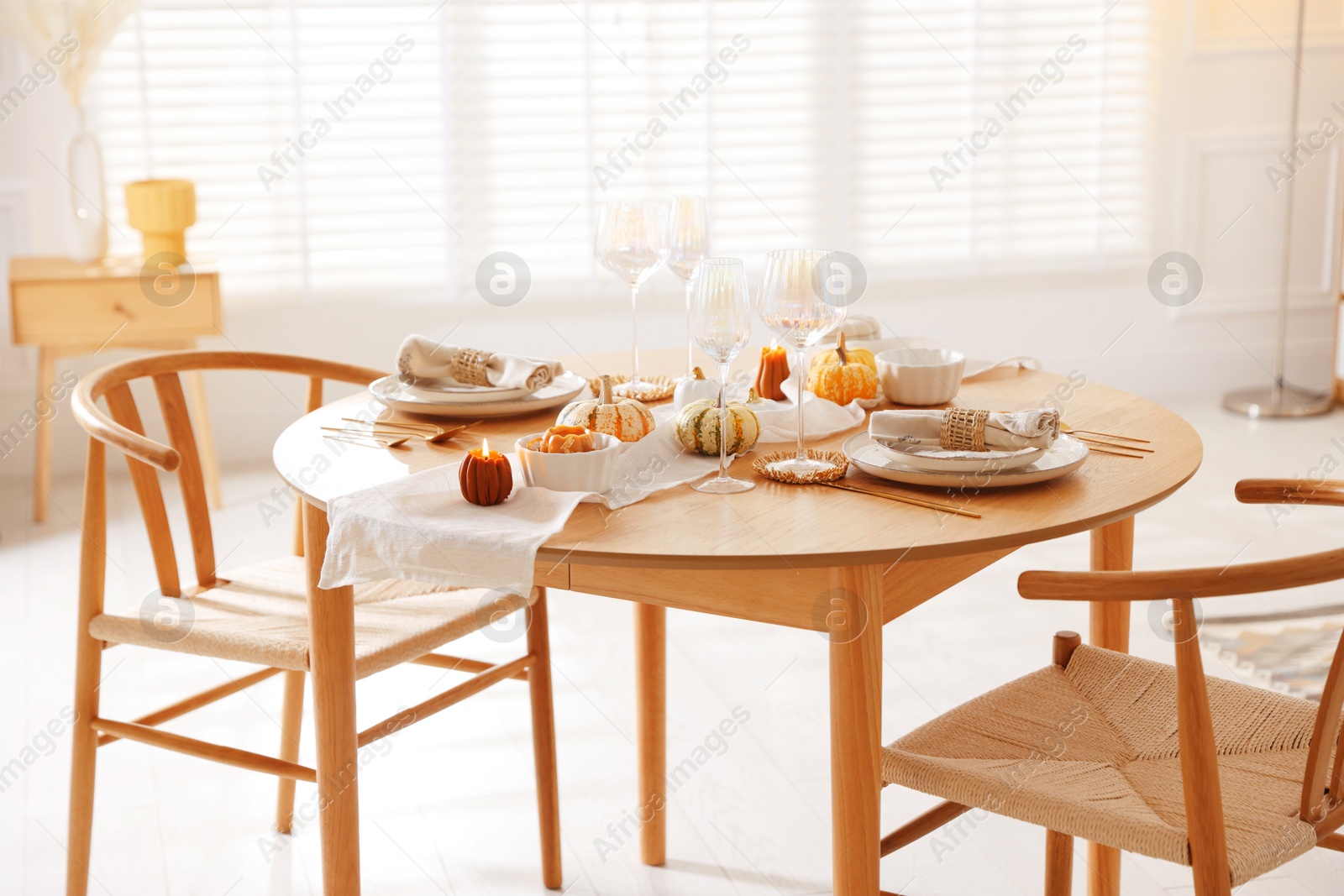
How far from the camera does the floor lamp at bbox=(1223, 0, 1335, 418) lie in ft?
14.3

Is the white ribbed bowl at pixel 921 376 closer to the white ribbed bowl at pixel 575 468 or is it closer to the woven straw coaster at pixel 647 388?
the woven straw coaster at pixel 647 388

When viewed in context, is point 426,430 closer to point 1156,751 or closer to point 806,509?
point 806,509

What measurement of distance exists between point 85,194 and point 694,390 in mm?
2625

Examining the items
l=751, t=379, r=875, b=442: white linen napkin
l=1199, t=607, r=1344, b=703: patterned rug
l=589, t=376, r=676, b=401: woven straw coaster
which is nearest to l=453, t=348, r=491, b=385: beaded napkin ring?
l=589, t=376, r=676, b=401: woven straw coaster

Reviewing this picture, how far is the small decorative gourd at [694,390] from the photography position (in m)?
1.67

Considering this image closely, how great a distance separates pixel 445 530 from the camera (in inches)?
48.9

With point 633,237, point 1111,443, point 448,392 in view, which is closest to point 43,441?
point 448,392

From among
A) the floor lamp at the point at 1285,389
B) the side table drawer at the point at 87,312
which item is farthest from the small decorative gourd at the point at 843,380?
the floor lamp at the point at 1285,389

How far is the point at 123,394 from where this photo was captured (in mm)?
1820

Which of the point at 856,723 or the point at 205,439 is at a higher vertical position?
the point at 856,723

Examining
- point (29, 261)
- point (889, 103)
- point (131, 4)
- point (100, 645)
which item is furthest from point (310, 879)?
point (889, 103)

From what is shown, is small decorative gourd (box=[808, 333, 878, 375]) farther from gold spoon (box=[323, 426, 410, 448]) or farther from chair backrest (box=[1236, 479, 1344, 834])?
chair backrest (box=[1236, 479, 1344, 834])

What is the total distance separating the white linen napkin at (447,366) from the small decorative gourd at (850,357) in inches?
14.1

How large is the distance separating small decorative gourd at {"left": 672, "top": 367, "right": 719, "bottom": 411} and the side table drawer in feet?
7.21
